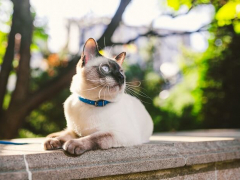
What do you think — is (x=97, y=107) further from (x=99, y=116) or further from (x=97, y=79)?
(x=97, y=79)

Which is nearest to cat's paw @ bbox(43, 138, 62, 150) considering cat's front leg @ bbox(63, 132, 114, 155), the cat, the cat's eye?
the cat

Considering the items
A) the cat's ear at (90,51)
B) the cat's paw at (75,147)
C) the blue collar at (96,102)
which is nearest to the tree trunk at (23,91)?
the cat's ear at (90,51)

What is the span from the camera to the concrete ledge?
1.61 m

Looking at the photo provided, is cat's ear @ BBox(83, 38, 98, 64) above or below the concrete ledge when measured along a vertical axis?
above

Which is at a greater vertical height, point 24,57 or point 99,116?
point 24,57

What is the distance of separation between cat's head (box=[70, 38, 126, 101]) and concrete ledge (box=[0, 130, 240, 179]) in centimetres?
45

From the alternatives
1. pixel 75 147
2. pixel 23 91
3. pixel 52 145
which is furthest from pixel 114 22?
pixel 75 147

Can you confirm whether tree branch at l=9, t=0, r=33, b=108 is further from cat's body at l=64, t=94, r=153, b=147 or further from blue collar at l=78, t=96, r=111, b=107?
blue collar at l=78, t=96, r=111, b=107

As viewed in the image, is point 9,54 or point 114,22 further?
point 9,54

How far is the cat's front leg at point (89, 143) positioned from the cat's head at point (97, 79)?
0.33 meters

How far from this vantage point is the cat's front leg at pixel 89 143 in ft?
5.67

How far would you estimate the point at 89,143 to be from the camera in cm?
182

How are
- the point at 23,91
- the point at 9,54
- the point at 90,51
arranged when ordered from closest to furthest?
the point at 90,51 < the point at 9,54 < the point at 23,91

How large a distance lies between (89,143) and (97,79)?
1.69 feet
